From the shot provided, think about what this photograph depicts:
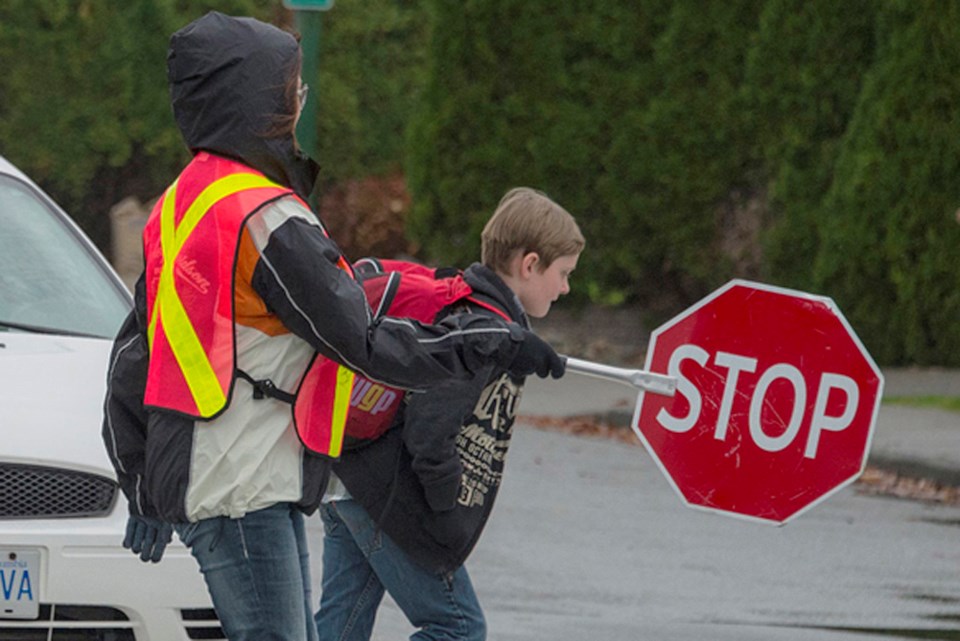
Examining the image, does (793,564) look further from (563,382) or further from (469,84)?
(469,84)

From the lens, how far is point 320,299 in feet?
12.2

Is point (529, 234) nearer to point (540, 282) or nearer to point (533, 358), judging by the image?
point (540, 282)

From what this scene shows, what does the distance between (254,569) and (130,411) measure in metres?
0.38

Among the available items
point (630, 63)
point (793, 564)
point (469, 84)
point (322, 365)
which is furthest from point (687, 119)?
point (322, 365)

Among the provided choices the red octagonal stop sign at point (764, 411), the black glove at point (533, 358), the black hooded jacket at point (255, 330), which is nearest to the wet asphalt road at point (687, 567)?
the red octagonal stop sign at point (764, 411)

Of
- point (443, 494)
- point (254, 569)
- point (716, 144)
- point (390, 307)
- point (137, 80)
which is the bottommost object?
point (137, 80)

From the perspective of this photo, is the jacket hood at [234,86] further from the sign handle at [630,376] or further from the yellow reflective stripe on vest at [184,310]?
the sign handle at [630,376]

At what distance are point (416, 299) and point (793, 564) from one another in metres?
4.92

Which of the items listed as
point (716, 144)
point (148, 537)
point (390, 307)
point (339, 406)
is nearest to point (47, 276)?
point (390, 307)

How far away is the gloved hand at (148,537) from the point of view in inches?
159

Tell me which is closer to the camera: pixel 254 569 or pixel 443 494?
pixel 254 569

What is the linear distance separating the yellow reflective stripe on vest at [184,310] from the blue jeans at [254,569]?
0.83 ft

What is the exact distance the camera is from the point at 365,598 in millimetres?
4914

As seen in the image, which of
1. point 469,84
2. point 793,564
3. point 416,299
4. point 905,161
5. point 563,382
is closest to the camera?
point 416,299
